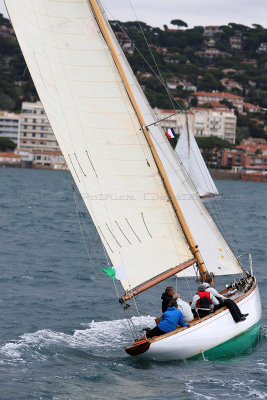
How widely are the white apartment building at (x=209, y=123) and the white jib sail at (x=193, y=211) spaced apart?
148268 mm

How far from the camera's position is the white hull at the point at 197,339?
1430cm

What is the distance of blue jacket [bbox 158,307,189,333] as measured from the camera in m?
14.5

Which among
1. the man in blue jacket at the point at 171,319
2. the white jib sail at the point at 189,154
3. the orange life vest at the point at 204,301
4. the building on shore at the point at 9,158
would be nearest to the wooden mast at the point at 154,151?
the orange life vest at the point at 204,301

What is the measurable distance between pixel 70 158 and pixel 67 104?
2.96ft

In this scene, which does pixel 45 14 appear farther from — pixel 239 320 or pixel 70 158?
Result: pixel 239 320

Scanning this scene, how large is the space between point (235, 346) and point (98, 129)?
444 centimetres

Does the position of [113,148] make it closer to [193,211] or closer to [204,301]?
[193,211]

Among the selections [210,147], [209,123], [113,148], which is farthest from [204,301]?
[209,123]

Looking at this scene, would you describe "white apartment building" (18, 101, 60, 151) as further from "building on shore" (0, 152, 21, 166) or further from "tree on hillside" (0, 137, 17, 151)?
"building on shore" (0, 152, 21, 166)

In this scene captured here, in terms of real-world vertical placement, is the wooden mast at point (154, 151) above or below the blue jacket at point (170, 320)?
above

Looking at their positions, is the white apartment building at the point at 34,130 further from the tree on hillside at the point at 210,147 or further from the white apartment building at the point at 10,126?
the tree on hillside at the point at 210,147

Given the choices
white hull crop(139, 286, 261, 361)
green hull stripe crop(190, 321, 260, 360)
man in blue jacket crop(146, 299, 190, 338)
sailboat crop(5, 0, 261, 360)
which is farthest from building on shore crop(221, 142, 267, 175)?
man in blue jacket crop(146, 299, 190, 338)

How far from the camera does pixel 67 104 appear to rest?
14.7 metres

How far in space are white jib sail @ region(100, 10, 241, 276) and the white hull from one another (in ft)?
4.66
